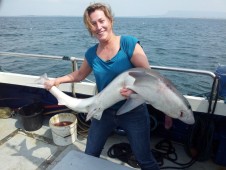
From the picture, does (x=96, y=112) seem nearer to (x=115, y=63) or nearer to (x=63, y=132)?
(x=115, y=63)

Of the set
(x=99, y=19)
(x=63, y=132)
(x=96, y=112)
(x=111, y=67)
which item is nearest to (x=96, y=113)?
(x=96, y=112)

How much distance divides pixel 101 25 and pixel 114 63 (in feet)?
1.36

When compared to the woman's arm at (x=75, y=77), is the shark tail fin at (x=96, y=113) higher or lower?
lower

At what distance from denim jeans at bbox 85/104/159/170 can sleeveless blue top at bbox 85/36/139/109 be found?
16 centimetres

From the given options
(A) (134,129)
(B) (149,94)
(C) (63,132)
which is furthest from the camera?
(C) (63,132)

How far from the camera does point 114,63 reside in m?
2.62

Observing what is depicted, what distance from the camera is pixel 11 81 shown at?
17.7 ft

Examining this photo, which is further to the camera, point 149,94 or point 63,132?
point 63,132

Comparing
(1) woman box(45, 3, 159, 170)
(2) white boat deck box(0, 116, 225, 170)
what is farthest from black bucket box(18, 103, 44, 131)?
(1) woman box(45, 3, 159, 170)

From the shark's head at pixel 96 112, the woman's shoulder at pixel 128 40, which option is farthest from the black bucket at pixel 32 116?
the woman's shoulder at pixel 128 40

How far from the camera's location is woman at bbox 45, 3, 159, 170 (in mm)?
2574

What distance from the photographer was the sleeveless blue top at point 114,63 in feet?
8.43

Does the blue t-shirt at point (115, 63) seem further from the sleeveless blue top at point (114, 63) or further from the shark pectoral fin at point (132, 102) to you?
the shark pectoral fin at point (132, 102)

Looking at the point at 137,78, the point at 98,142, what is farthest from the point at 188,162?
the point at 137,78
